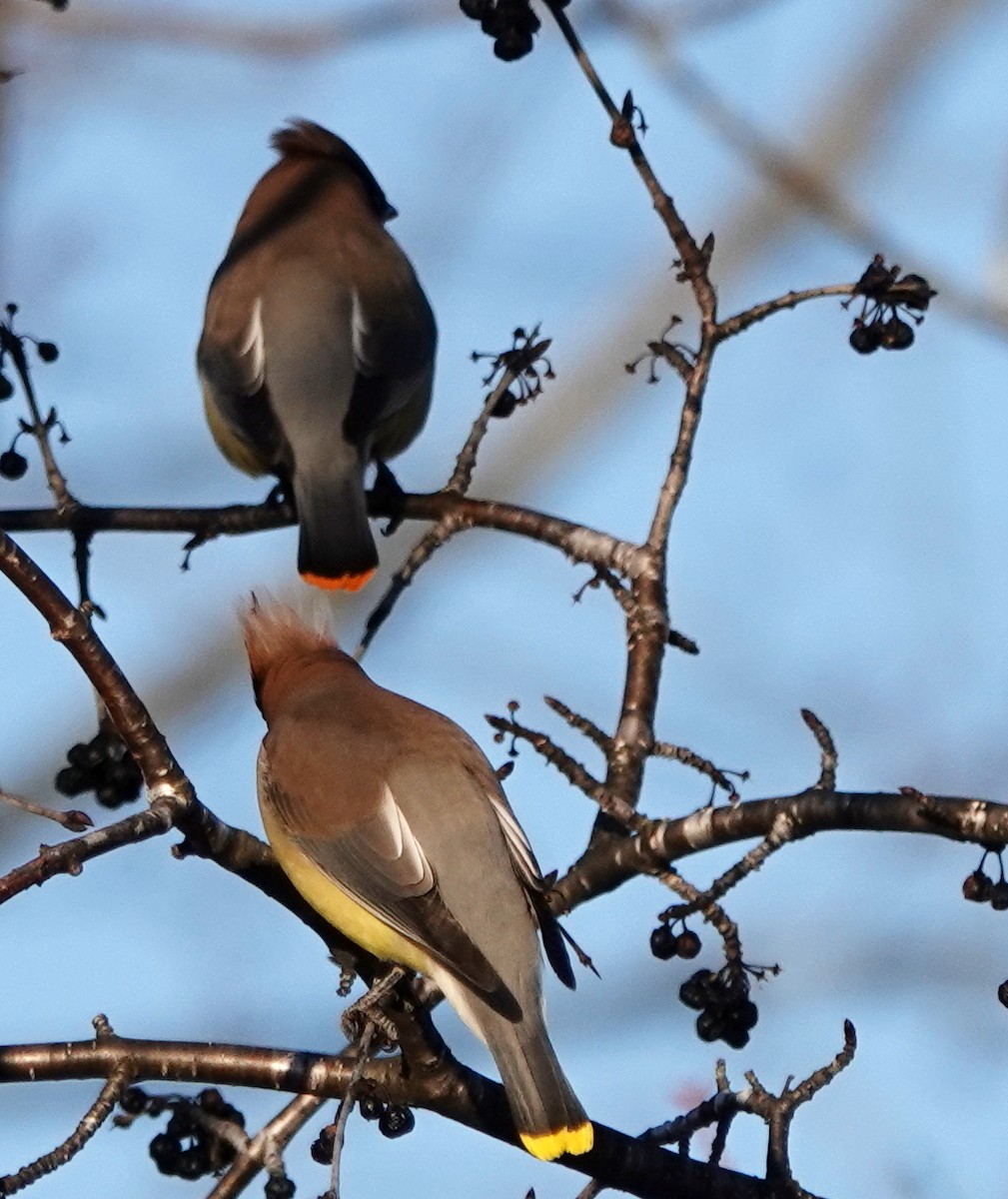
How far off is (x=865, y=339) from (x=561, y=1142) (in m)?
1.72

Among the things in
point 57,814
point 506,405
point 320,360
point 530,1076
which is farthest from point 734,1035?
point 320,360

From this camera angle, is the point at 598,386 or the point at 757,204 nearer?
the point at 598,386

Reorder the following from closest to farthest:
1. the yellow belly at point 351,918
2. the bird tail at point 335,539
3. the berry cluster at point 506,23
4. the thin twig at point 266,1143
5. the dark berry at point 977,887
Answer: the dark berry at point 977,887, the thin twig at point 266,1143, the yellow belly at point 351,918, the berry cluster at point 506,23, the bird tail at point 335,539

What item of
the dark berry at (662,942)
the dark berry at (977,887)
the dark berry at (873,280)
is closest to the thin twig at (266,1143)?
the dark berry at (662,942)

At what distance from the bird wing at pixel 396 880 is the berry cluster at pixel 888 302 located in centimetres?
121

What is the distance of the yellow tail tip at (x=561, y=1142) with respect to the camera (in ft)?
10.4

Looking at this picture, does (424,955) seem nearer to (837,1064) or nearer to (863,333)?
(837,1064)

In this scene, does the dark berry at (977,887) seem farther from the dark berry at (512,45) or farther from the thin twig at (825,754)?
the dark berry at (512,45)

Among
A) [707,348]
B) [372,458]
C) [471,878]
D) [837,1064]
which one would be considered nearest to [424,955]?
[471,878]

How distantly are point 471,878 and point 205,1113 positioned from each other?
1.89ft

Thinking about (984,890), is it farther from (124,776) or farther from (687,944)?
(124,776)

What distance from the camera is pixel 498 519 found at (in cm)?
430

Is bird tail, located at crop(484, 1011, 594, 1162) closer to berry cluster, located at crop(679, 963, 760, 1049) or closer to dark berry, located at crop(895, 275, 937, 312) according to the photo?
berry cluster, located at crop(679, 963, 760, 1049)

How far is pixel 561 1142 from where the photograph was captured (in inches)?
126
